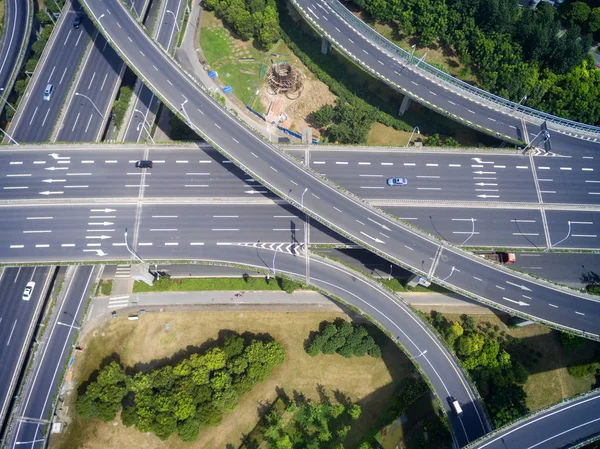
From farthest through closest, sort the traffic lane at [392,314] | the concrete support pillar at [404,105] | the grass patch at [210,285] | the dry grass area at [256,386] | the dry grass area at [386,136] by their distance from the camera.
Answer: the dry grass area at [386,136], the concrete support pillar at [404,105], the grass patch at [210,285], the dry grass area at [256,386], the traffic lane at [392,314]

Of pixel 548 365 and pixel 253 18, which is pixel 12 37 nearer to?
pixel 253 18

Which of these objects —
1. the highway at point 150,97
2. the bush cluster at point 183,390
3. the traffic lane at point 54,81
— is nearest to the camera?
the bush cluster at point 183,390

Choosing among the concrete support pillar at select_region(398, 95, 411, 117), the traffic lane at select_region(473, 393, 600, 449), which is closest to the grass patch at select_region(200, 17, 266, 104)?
the concrete support pillar at select_region(398, 95, 411, 117)

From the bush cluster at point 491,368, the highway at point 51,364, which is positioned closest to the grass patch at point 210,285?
the highway at point 51,364

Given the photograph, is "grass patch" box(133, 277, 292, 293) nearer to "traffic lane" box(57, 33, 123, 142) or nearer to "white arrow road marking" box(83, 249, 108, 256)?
"white arrow road marking" box(83, 249, 108, 256)


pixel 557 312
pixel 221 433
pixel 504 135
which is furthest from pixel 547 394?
pixel 221 433

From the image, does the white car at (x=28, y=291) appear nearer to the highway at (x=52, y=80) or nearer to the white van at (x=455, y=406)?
the highway at (x=52, y=80)

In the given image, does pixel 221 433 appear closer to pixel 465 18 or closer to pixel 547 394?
pixel 547 394
